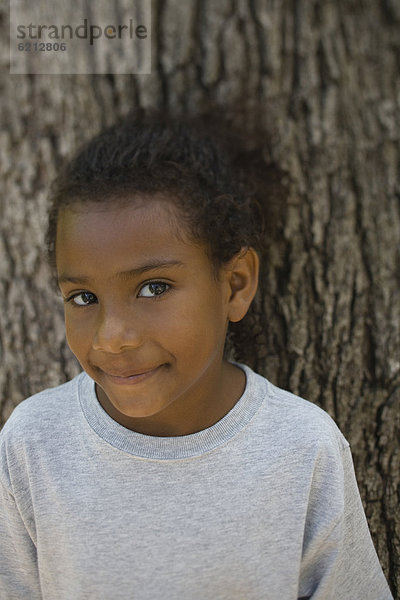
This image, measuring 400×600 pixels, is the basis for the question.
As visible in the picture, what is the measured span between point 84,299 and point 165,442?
1.40 ft

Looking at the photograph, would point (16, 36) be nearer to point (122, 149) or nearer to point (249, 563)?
point (122, 149)

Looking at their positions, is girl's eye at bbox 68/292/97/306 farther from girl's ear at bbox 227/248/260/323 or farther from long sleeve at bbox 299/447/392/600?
long sleeve at bbox 299/447/392/600

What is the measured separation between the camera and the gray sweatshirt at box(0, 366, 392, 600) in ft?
5.61

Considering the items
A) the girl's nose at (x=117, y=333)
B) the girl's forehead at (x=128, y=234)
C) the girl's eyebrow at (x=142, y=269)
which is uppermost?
the girl's forehead at (x=128, y=234)

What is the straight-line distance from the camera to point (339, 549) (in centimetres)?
177

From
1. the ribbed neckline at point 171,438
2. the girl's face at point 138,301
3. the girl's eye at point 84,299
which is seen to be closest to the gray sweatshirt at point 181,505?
the ribbed neckline at point 171,438

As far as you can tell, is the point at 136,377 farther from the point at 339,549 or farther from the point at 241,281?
the point at 339,549

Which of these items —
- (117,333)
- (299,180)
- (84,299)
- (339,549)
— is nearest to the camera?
(117,333)

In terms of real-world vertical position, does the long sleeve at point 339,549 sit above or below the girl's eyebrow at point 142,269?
below

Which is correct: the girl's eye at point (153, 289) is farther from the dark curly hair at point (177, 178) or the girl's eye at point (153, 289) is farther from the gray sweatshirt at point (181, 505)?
the gray sweatshirt at point (181, 505)

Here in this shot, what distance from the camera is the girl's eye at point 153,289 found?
62.4 inches

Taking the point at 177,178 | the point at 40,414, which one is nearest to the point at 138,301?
the point at 177,178

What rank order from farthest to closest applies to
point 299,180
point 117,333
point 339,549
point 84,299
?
point 299,180
point 339,549
point 84,299
point 117,333

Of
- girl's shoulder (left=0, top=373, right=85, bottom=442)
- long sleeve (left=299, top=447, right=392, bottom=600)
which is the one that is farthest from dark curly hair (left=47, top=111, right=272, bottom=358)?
long sleeve (left=299, top=447, right=392, bottom=600)
